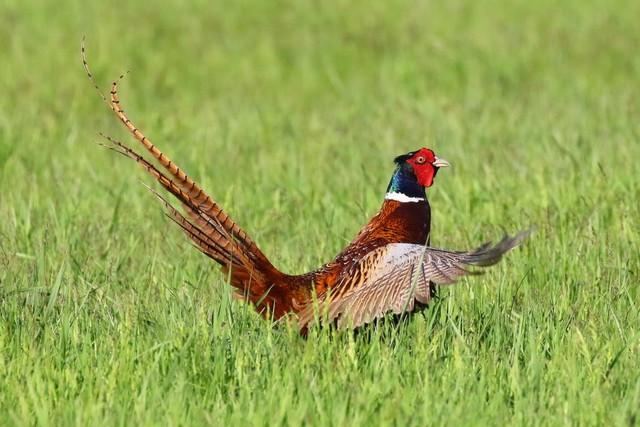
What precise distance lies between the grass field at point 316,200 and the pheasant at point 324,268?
0.33ft

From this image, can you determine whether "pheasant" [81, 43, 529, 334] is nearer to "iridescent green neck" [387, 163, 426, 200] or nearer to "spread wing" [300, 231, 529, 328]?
"spread wing" [300, 231, 529, 328]

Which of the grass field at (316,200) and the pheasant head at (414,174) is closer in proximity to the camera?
the grass field at (316,200)

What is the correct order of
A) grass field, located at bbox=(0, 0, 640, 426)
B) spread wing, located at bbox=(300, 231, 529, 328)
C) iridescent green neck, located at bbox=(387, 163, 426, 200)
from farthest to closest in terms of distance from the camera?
iridescent green neck, located at bbox=(387, 163, 426, 200) → spread wing, located at bbox=(300, 231, 529, 328) → grass field, located at bbox=(0, 0, 640, 426)

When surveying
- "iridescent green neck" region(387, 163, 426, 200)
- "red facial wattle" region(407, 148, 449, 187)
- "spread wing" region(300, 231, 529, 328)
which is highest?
"red facial wattle" region(407, 148, 449, 187)

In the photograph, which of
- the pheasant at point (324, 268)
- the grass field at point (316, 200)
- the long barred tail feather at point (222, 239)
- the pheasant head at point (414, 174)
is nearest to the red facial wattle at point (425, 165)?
the pheasant head at point (414, 174)

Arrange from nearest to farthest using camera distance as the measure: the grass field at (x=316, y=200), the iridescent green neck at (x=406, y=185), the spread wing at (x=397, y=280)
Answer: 1. the grass field at (x=316, y=200)
2. the spread wing at (x=397, y=280)
3. the iridescent green neck at (x=406, y=185)

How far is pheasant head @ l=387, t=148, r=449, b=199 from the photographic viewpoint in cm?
491

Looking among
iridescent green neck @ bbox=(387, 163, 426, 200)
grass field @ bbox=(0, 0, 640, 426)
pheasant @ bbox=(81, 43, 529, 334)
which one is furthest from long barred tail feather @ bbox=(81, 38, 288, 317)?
iridescent green neck @ bbox=(387, 163, 426, 200)

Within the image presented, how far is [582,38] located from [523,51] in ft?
2.90

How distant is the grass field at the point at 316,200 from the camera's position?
3920 millimetres

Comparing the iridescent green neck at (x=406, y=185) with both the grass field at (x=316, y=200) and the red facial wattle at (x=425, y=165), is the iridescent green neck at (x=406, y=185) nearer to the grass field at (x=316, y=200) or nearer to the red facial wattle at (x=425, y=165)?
the red facial wattle at (x=425, y=165)

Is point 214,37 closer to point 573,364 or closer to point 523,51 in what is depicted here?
point 523,51

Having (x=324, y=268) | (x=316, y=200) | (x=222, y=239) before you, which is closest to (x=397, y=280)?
(x=324, y=268)

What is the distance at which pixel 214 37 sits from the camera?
39.5 feet
